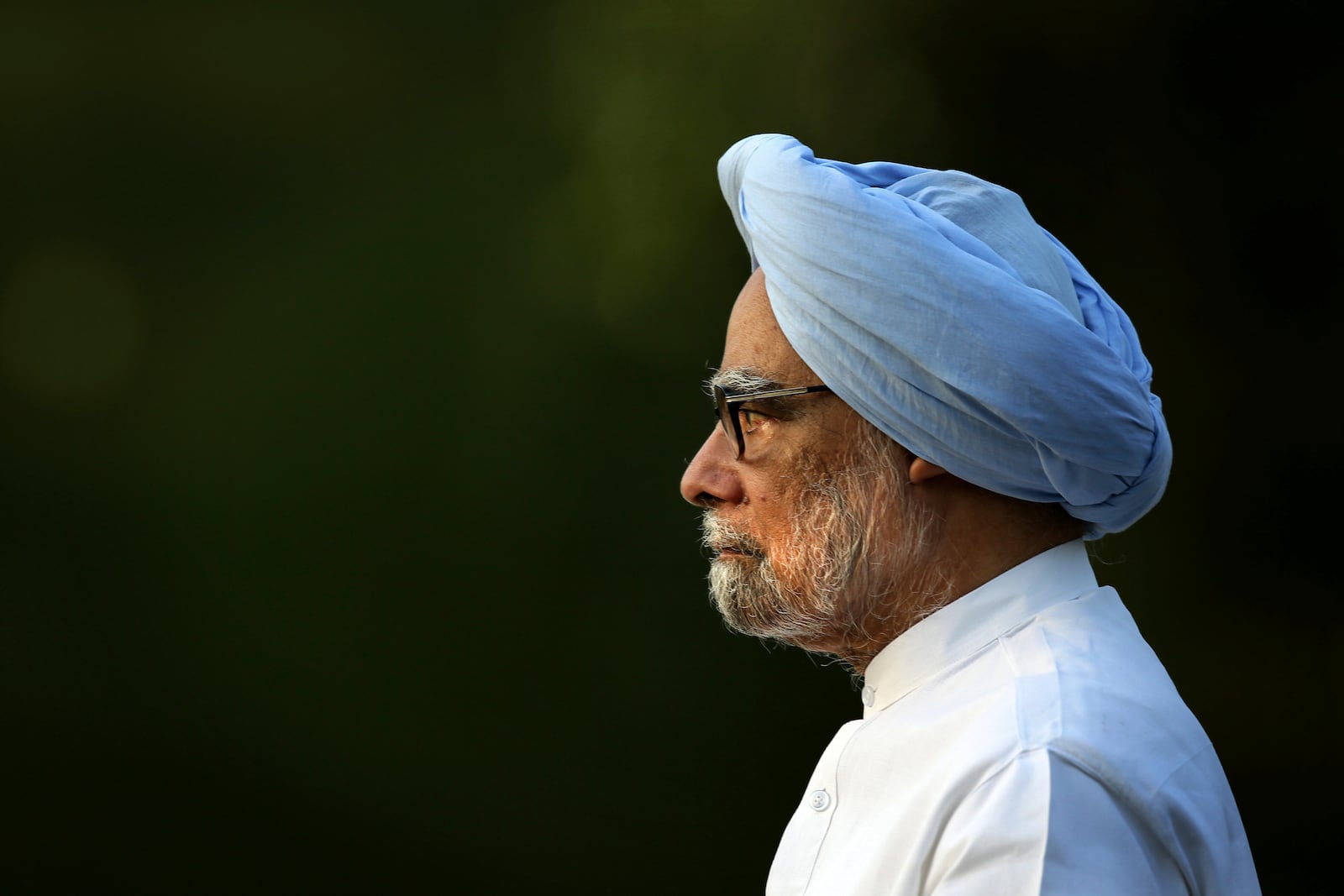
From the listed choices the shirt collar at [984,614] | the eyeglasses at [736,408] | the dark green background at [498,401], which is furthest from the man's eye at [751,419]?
the dark green background at [498,401]

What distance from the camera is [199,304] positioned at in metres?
2.93

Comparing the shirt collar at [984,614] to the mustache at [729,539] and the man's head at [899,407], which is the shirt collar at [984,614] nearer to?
the man's head at [899,407]

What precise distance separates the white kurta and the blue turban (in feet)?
→ 0.45

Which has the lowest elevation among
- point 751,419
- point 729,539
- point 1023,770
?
point 1023,770

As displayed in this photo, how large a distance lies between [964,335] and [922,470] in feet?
0.60

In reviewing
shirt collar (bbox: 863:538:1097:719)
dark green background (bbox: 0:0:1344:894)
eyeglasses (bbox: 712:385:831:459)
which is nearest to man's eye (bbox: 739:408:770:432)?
eyeglasses (bbox: 712:385:831:459)

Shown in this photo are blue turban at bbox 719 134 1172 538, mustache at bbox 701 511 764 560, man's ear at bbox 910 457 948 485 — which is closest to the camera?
blue turban at bbox 719 134 1172 538

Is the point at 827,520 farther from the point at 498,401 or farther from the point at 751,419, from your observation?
the point at 498,401

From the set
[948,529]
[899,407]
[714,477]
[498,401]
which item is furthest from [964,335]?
[498,401]

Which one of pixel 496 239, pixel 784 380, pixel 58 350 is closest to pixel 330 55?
pixel 496 239

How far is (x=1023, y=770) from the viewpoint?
1.14 meters

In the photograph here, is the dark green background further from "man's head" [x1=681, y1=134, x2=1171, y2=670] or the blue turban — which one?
the blue turban

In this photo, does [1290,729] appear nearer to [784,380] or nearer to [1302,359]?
[1302,359]

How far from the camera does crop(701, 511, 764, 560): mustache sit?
1.54 metres
